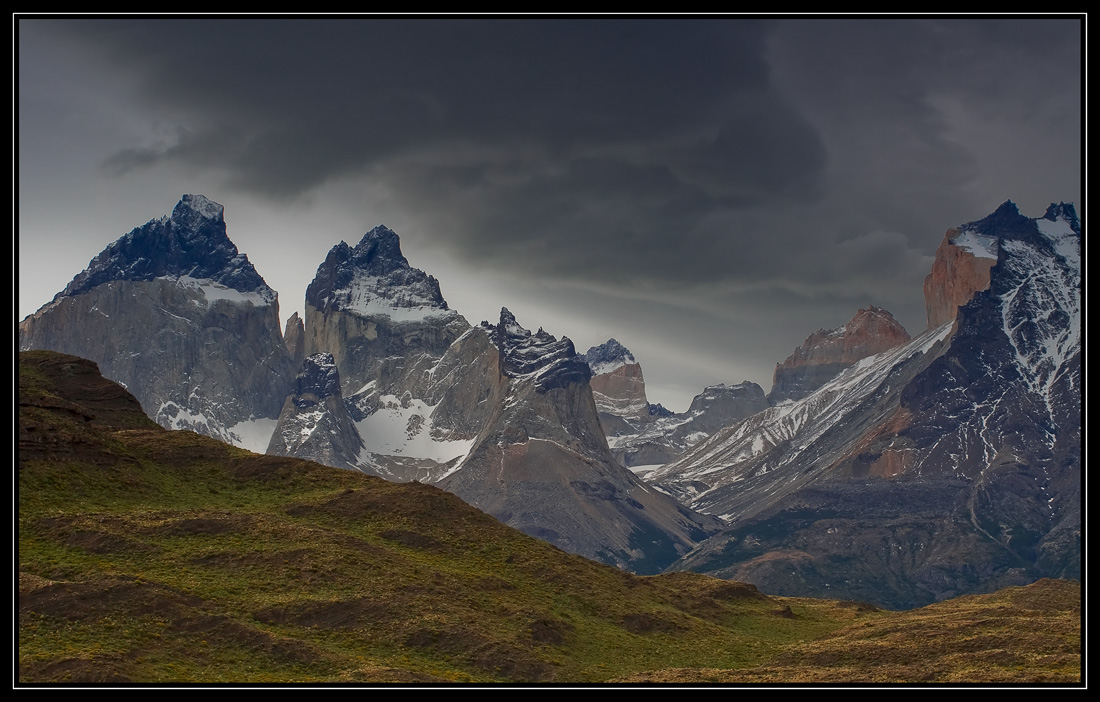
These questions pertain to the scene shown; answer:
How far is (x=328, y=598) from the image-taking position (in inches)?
3551

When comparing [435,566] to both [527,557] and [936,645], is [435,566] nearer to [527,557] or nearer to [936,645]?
[527,557]

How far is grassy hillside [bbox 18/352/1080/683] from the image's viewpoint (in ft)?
258

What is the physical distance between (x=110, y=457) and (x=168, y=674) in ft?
143

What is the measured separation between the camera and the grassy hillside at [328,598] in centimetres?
7869
